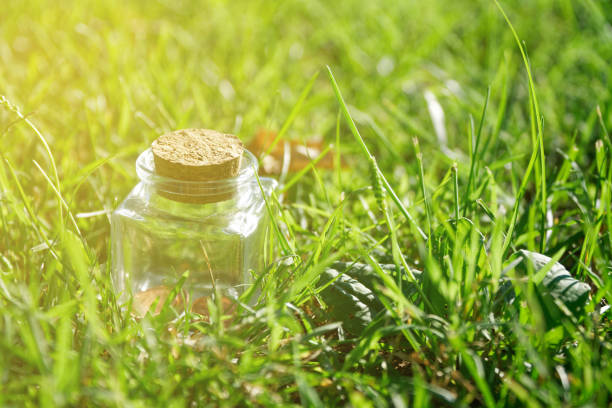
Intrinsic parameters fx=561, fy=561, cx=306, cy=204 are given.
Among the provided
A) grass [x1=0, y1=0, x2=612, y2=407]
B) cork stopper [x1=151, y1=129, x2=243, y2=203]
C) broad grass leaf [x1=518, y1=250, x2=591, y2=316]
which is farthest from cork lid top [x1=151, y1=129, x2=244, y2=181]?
broad grass leaf [x1=518, y1=250, x2=591, y2=316]

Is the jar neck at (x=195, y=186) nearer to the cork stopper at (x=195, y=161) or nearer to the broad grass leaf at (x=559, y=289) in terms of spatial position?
the cork stopper at (x=195, y=161)

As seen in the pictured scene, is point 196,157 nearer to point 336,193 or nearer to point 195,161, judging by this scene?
point 195,161

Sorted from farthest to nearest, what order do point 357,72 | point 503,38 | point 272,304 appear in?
point 503,38, point 357,72, point 272,304

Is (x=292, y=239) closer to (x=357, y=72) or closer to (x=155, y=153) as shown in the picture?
(x=155, y=153)

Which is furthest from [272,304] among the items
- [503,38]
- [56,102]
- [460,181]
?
[503,38]

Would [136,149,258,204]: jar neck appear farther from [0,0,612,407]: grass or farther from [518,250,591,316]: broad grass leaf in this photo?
[518,250,591,316]: broad grass leaf

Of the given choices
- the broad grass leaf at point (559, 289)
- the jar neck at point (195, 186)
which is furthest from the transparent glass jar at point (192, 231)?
the broad grass leaf at point (559, 289)

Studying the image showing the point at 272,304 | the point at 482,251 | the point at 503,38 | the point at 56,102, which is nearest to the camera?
the point at 272,304
